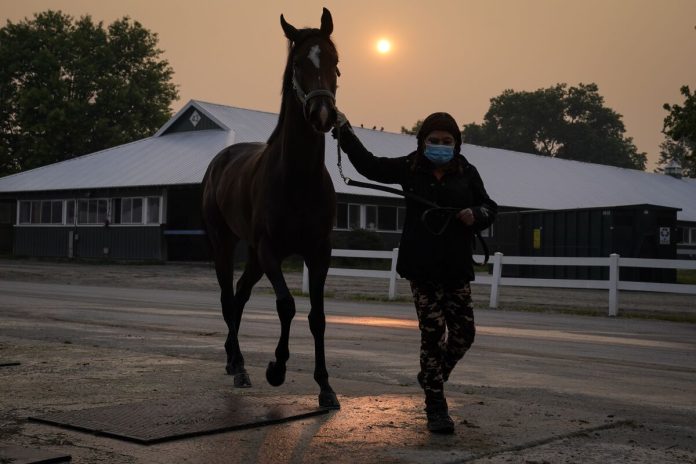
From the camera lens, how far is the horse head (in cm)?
650

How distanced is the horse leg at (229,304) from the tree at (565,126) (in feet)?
360

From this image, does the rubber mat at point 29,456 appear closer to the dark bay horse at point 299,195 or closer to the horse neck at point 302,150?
the dark bay horse at point 299,195

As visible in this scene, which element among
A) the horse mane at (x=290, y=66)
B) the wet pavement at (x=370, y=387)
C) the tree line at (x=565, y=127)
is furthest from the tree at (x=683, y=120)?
the tree line at (x=565, y=127)

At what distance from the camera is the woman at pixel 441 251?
20.2 ft

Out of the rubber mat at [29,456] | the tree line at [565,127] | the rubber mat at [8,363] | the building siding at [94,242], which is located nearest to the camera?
the rubber mat at [29,456]

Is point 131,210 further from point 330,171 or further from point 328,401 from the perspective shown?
point 328,401

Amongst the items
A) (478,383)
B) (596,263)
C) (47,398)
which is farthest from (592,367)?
(596,263)

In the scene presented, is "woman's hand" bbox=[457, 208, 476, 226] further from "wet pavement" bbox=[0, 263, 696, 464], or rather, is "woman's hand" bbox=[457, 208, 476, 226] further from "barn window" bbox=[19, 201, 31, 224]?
"barn window" bbox=[19, 201, 31, 224]

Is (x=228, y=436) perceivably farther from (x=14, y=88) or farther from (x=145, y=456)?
(x=14, y=88)

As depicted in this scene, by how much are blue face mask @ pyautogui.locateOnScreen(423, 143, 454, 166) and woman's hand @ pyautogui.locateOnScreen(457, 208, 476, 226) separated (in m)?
0.36

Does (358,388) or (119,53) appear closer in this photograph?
(358,388)

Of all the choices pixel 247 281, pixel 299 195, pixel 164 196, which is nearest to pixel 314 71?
pixel 299 195

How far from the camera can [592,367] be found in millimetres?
9906

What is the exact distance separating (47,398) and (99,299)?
1385cm
